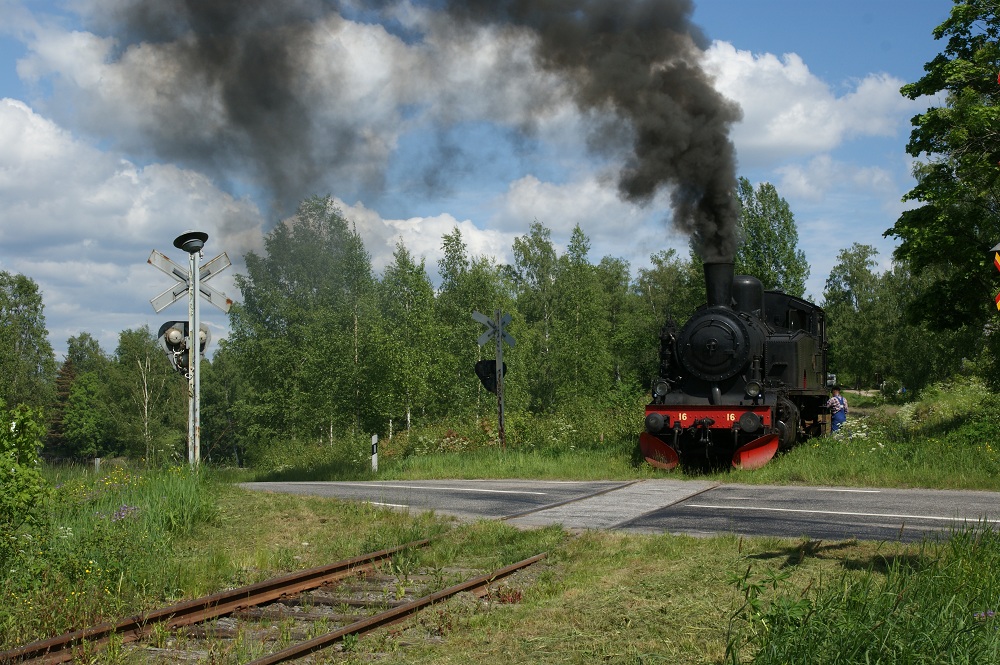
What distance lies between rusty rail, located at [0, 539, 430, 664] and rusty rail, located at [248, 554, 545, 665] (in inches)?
47.6

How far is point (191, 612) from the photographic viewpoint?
21.9 ft

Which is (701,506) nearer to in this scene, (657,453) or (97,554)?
(657,453)

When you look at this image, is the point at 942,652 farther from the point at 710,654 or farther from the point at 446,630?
the point at 446,630

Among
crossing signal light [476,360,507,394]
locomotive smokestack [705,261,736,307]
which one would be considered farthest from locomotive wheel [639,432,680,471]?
crossing signal light [476,360,507,394]

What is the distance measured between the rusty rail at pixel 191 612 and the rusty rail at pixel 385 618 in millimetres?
1209

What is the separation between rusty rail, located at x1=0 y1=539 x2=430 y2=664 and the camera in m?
5.60

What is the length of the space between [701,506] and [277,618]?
6.75m

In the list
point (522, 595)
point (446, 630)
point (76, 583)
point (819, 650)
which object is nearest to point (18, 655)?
point (76, 583)

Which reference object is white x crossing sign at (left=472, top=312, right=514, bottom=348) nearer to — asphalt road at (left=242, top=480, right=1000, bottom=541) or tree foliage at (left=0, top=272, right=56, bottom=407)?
asphalt road at (left=242, top=480, right=1000, bottom=541)

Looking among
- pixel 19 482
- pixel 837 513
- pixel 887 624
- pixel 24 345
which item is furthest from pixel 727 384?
pixel 24 345

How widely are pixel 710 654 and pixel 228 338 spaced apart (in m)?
48.6

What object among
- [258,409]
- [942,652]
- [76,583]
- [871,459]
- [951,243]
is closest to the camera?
[942,652]

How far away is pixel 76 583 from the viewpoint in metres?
7.09

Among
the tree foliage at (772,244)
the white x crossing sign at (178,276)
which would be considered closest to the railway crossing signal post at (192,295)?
the white x crossing sign at (178,276)
